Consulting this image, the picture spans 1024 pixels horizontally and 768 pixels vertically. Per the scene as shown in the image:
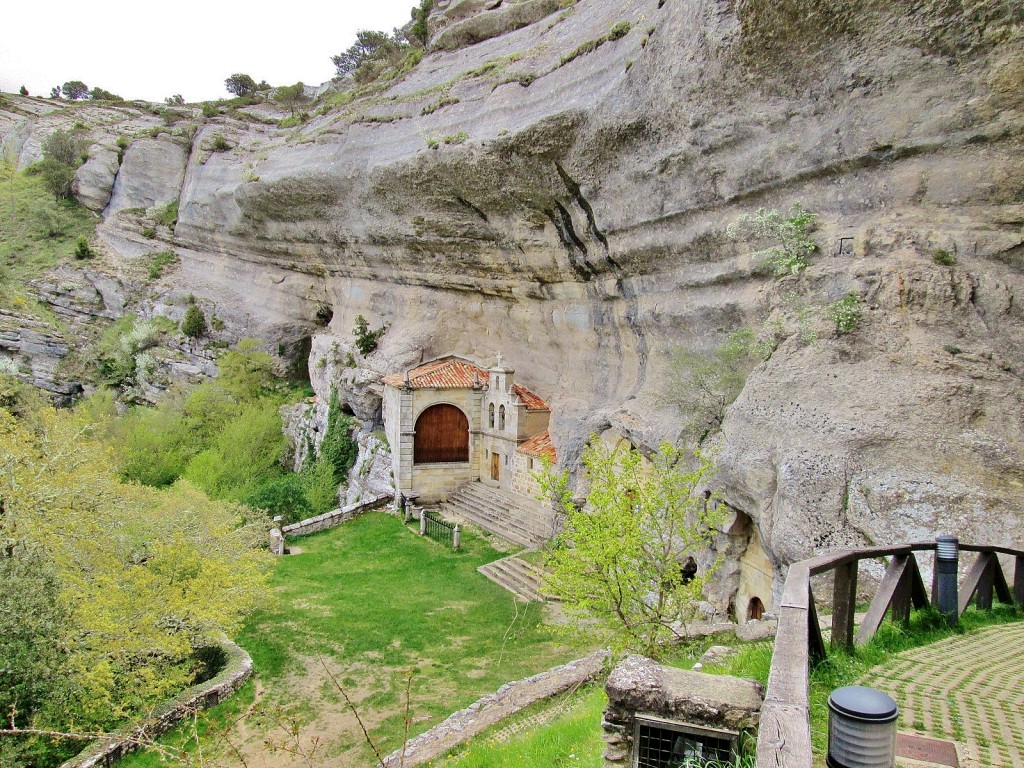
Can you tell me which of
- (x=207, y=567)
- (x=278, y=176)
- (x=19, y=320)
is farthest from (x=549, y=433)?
(x=19, y=320)

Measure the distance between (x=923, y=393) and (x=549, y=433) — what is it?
13.4 metres

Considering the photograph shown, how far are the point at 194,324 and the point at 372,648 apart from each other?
27.5m

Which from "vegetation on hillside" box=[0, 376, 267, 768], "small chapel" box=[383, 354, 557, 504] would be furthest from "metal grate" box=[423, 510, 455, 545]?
"vegetation on hillside" box=[0, 376, 267, 768]

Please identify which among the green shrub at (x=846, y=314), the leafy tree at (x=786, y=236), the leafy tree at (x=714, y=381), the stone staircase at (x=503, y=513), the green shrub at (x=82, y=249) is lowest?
the stone staircase at (x=503, y=513)

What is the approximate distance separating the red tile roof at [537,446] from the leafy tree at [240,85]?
148 feet

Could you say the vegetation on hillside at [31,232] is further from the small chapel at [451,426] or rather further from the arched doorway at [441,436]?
the arched doorway at [441,436]

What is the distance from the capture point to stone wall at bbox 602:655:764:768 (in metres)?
4.11

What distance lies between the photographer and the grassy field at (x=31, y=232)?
3794 centimetres

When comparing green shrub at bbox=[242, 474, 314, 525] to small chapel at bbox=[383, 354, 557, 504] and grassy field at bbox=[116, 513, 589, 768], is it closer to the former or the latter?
small chapel at bbox=[383, 354, 557, 504]

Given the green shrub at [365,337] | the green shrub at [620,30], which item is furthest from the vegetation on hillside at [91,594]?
the green shrub at [620,30]

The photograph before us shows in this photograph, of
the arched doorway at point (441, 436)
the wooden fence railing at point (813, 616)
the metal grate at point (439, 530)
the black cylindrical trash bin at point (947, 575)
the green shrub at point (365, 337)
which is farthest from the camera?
the green shrub at point (365, 337)

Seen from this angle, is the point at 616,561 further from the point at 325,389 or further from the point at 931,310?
the point at 325,389

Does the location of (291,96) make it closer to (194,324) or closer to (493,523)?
(194,324)

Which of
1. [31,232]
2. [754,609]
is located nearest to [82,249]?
[31,232]
